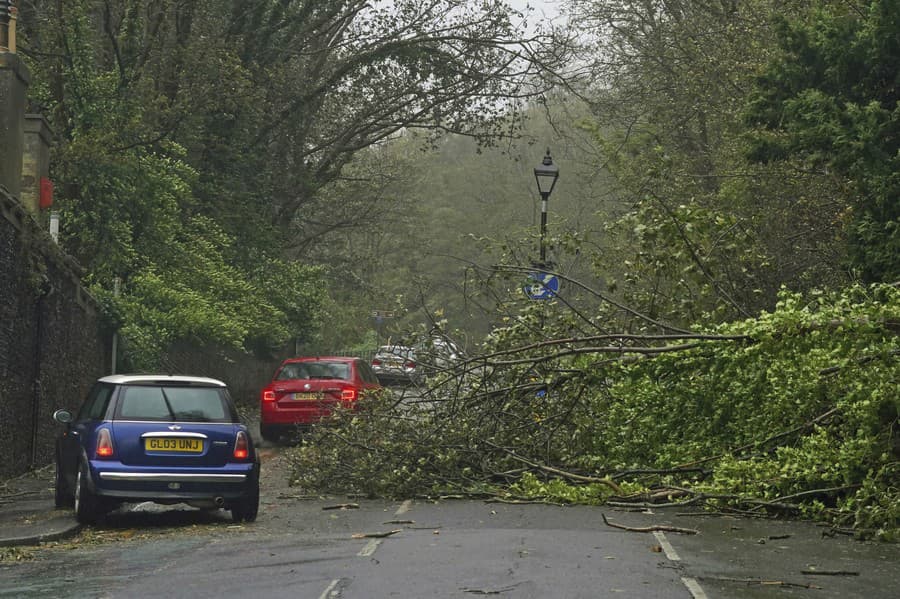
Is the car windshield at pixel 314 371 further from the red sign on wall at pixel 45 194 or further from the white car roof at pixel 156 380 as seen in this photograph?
the white car roof at pixel 156 380

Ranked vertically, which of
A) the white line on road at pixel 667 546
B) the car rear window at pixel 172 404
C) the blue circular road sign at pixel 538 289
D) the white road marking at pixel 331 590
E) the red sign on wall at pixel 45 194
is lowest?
the white line on road at pixel 667 546

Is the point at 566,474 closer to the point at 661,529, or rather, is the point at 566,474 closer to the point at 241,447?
Answer: the point at 661,529

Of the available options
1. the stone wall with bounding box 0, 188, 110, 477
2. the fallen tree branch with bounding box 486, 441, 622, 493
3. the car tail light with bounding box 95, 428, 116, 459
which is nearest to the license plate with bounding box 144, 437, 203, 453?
the car tail light with bounding box 95, 428, 116, 459

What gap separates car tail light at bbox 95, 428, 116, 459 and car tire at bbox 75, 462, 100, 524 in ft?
0.67

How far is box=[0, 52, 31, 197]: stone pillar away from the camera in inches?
773

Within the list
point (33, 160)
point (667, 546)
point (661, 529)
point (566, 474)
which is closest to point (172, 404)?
point (566, 474)

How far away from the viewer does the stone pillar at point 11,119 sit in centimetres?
1962

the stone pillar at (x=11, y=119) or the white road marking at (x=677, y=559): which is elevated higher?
the stone pillar at (x=11, y=119)

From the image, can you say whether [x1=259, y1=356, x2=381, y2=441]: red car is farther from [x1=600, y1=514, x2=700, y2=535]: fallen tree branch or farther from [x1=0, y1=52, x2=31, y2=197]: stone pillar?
[x1=600, y1=514, x2=700, y2=535]: fallen tree branch

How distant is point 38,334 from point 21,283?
1.33m

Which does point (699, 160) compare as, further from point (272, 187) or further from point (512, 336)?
point (512, 336)

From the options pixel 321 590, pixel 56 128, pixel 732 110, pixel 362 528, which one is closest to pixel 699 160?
pixel 732 110

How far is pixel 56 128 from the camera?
25844mm

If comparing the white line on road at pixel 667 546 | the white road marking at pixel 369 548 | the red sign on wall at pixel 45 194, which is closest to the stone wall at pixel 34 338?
the red sign on wall at pixel 45 194
